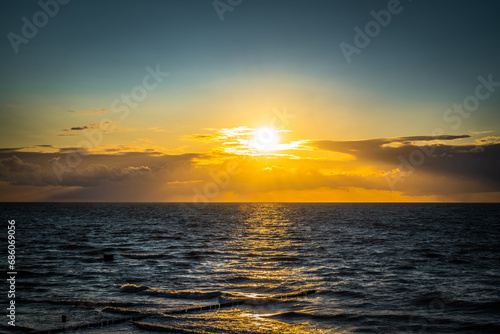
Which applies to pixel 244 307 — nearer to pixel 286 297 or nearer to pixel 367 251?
pixel 286 297

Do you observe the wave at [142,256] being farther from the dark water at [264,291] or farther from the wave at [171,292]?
the wave at [171,292]

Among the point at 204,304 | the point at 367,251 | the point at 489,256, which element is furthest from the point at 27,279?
the point at 489,256

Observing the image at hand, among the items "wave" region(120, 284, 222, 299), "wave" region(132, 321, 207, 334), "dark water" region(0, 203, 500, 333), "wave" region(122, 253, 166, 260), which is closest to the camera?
"wave" region(132, 321, 207, 334)

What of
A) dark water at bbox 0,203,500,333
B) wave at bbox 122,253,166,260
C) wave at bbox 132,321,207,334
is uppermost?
wave at bbox 132,321,207,334

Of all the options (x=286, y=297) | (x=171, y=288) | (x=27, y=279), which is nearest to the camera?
(x=286, y=297)

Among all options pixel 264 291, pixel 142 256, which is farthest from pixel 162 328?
pixel 142 256

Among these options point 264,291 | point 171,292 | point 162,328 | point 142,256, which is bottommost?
point 142,256

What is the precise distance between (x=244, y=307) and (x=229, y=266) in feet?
40.3

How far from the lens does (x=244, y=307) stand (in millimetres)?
18266

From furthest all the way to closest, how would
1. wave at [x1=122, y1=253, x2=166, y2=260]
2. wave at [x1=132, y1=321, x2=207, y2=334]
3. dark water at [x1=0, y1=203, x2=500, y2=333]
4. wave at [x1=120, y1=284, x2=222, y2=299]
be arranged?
wave at [x1=122, y1=253, x2=166, y2=260] → wave at [x1=120, y1=284, x2=222, y2=299] → dark water at [x1=0, y1=203, x2=500, y2=333] → wave at [x1=132, y1=321, x2=207, y2=334]

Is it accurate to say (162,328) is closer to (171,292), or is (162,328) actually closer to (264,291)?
(171,292)

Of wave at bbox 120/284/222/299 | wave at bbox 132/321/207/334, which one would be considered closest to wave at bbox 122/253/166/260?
wave at bbox 120/284/222/299

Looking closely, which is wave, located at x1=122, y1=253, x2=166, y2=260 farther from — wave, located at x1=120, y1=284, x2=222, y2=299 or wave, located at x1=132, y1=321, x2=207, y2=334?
wave, located at x1=132, y1=321, x2=207, y2=334

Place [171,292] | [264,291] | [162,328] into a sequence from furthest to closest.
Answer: [264,291], [171,292], [162,328]
